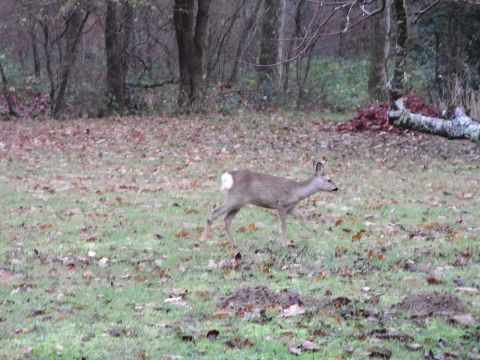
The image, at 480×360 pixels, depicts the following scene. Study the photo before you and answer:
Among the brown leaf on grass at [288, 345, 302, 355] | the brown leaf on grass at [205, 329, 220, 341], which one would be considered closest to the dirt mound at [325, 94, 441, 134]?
the brown leaf on grass at [205, 329, 220, 341]

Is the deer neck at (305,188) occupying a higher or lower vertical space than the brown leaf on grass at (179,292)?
higher

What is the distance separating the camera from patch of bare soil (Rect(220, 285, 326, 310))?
697 cm

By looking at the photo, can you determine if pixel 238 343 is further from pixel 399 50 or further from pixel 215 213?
pixel 215 213

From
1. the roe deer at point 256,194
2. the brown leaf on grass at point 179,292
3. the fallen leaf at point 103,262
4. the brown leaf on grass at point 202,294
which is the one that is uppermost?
the roe deer at point 256,194

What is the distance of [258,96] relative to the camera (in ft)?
86.3

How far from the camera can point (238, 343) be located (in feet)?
19.8

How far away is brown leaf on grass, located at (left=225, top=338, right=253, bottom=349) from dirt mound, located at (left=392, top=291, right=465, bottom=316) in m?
1.42

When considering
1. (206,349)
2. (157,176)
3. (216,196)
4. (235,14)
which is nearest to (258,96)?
(235,14)

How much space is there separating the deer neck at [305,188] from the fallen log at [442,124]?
3.64 metres

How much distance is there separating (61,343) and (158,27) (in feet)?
77.0

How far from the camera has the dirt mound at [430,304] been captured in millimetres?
6812

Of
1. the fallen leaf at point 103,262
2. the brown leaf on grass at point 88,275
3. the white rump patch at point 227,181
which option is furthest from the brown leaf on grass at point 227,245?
the brown leaf on grass at point 88,275

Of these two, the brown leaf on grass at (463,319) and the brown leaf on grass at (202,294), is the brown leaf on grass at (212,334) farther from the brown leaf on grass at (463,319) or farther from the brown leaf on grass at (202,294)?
the brown leaf on grass at (463,319)

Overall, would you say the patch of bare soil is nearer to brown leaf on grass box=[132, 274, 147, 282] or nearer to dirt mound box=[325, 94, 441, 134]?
brown leaf on grass box=[132, 274, 147, 282]
